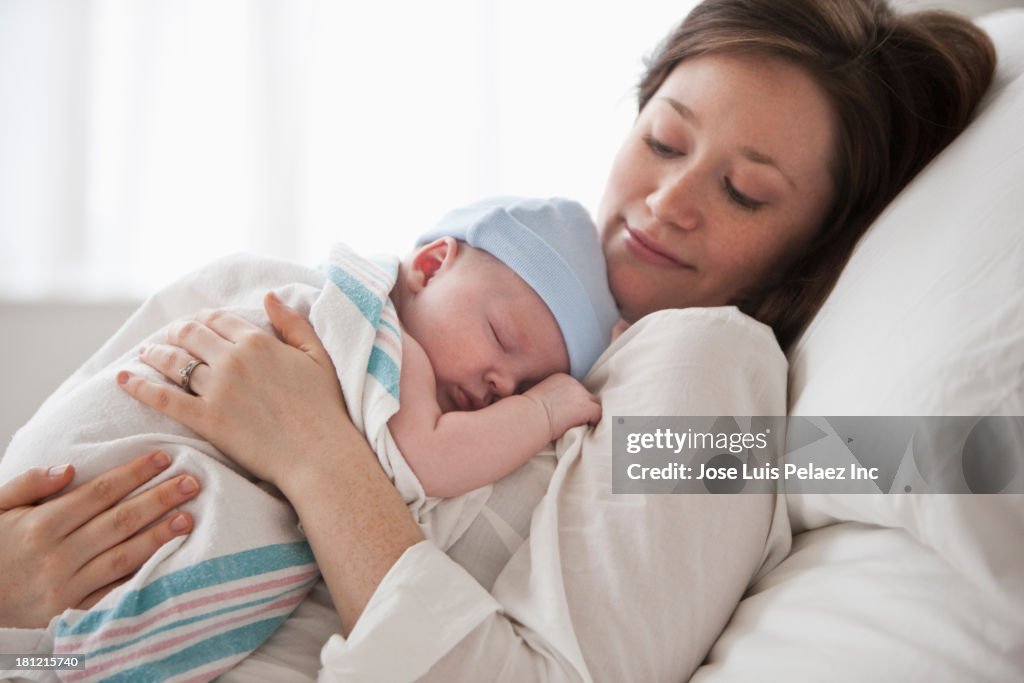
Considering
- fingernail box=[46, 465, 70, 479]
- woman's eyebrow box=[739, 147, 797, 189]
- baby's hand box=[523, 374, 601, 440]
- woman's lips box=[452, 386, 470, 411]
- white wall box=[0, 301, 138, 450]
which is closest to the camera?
fingernail box=[46, 465, 70, 479]

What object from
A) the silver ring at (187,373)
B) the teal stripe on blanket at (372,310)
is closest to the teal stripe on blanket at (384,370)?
the teal stripe on blanket at (372,310)

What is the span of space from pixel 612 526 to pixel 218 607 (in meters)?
0.43

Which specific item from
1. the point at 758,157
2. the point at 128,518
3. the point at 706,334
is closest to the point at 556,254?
the point at 706,334

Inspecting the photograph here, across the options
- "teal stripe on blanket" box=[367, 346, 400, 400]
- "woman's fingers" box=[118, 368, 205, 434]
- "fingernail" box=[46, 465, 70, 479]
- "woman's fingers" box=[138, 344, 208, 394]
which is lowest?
"fingernail" box=[46, 465, 70, 479]

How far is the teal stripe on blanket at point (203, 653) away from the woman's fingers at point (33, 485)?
0.24 m

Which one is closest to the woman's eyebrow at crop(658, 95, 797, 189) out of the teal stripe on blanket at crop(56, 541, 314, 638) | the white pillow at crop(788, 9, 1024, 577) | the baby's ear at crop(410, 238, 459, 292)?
the white pillow at crop(788, 9, 1024, 577)

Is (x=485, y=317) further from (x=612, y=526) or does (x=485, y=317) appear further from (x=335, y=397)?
(x=612, y=526)

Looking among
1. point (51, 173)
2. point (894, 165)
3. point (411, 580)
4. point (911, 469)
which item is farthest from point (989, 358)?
point (51, 173)

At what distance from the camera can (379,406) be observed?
3.28 ft

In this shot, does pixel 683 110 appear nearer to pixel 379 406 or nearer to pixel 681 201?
pixel 681 201

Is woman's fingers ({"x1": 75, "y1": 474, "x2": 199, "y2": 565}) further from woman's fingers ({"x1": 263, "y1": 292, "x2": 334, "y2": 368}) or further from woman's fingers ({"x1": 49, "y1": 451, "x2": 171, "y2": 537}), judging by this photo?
woman's fingers ({"x1": 263, "y1": 292, "x2": 334, "y2": 368})

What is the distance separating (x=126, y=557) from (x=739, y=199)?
3.33 ft

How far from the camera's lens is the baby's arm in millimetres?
987

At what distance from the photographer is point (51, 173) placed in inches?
91.8
